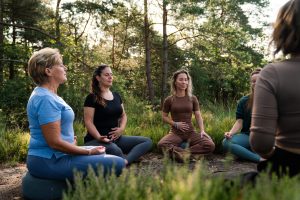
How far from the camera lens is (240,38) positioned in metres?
14.0

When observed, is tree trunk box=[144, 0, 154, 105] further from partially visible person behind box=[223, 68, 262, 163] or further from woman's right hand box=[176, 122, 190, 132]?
partially visible person behind box=[223, 68, 262, 163]

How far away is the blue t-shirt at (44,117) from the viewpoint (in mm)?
3061

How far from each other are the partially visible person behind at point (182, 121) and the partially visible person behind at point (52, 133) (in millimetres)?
2263

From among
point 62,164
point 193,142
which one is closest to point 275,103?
point 62,164

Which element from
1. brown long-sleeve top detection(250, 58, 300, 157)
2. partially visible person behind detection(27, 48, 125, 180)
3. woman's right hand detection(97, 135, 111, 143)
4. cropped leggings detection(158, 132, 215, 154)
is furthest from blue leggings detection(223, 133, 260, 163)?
brown long-sleeve top detection(250, 58, 300, 157)

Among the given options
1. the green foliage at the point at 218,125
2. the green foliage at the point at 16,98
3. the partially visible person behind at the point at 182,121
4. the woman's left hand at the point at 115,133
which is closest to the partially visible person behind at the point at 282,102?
the woman's left hand at the point at 115,133

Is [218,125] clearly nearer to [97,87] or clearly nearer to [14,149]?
[97,87]

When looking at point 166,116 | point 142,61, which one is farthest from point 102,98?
point 142,61

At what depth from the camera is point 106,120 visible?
195 inches

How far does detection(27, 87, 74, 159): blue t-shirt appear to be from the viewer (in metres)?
3.06

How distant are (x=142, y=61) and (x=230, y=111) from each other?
571 inches

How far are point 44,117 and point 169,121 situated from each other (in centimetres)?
282

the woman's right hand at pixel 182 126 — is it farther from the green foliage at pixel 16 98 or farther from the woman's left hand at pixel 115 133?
the green foliage at pixel 16 98

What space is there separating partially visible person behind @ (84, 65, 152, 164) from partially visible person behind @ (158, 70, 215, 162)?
0.57 meters
